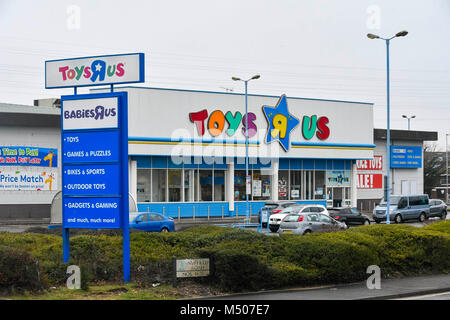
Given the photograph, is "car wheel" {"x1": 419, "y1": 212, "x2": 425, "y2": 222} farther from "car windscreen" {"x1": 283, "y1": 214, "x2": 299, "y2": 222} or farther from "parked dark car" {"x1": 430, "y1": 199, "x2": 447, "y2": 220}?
"car windscreen" {"x1": 283, "y1": 214, "x2": 299, "y2": 222}

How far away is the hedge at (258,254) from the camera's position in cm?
1462

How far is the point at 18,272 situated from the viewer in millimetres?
12898

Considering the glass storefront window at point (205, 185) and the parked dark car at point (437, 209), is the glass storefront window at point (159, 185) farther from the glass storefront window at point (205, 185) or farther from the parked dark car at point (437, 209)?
the parked dark car at point (437, 209)

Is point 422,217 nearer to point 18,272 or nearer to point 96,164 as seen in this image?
point 96,164

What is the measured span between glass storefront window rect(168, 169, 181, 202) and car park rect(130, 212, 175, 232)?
15183 millimetres

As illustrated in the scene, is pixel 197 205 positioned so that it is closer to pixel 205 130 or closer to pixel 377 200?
pixel 205 130

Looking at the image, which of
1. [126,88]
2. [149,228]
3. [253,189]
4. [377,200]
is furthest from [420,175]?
[149,228]

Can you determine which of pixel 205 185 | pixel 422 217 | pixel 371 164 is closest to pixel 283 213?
pixel 205 185

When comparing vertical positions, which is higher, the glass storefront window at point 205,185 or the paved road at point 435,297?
the glass storefront window at point 205,185

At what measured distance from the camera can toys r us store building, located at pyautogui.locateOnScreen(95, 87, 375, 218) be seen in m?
44.0

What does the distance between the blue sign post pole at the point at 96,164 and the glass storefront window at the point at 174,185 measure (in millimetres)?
29800

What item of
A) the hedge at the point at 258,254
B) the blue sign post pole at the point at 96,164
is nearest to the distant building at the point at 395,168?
the hedge at the point at 258,254

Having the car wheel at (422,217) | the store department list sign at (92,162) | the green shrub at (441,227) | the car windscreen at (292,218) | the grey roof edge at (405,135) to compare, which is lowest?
the car wheel at (422,217)

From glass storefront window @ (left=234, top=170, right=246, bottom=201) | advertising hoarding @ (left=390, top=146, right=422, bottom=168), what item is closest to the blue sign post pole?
glass storefront window @ (left=234, top=170, right=246, bottom=201)
